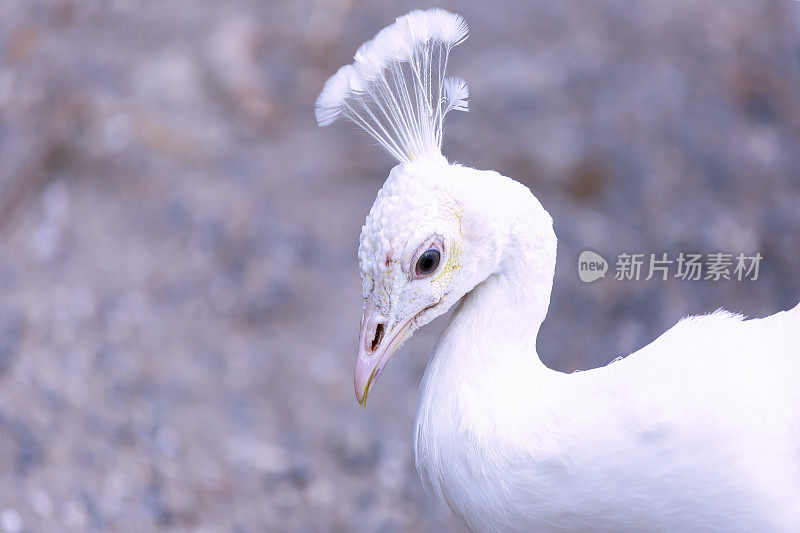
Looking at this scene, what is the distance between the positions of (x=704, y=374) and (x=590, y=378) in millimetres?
189

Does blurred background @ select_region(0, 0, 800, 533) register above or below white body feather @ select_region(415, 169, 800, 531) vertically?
above

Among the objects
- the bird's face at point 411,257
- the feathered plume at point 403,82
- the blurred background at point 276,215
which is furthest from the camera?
the blurred background at point 276,215

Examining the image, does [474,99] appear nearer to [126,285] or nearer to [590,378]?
[126,285]

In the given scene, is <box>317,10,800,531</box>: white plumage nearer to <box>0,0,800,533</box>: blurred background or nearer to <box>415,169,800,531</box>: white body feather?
<box>415,169,800,531</box>: white body feather

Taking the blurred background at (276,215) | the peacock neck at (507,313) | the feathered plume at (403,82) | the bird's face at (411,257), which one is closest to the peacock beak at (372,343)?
the bird's face at (411,257)

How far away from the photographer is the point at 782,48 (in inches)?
145

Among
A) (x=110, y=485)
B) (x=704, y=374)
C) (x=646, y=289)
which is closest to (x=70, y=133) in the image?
(x=110, y=485)

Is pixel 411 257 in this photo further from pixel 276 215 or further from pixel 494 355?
pixel 276 215

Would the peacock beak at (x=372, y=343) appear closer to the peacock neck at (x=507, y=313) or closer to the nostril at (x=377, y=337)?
the nostril at (x=377, y=337)

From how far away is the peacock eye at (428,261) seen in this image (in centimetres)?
130

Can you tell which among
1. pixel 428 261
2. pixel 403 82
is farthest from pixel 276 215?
pixel 428 261

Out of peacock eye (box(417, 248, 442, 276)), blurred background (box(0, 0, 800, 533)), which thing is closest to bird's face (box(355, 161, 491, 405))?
peacock eye (box(417, 248, 442, 276))

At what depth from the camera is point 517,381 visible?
1.41m

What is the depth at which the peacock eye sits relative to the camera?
4.27 feet
